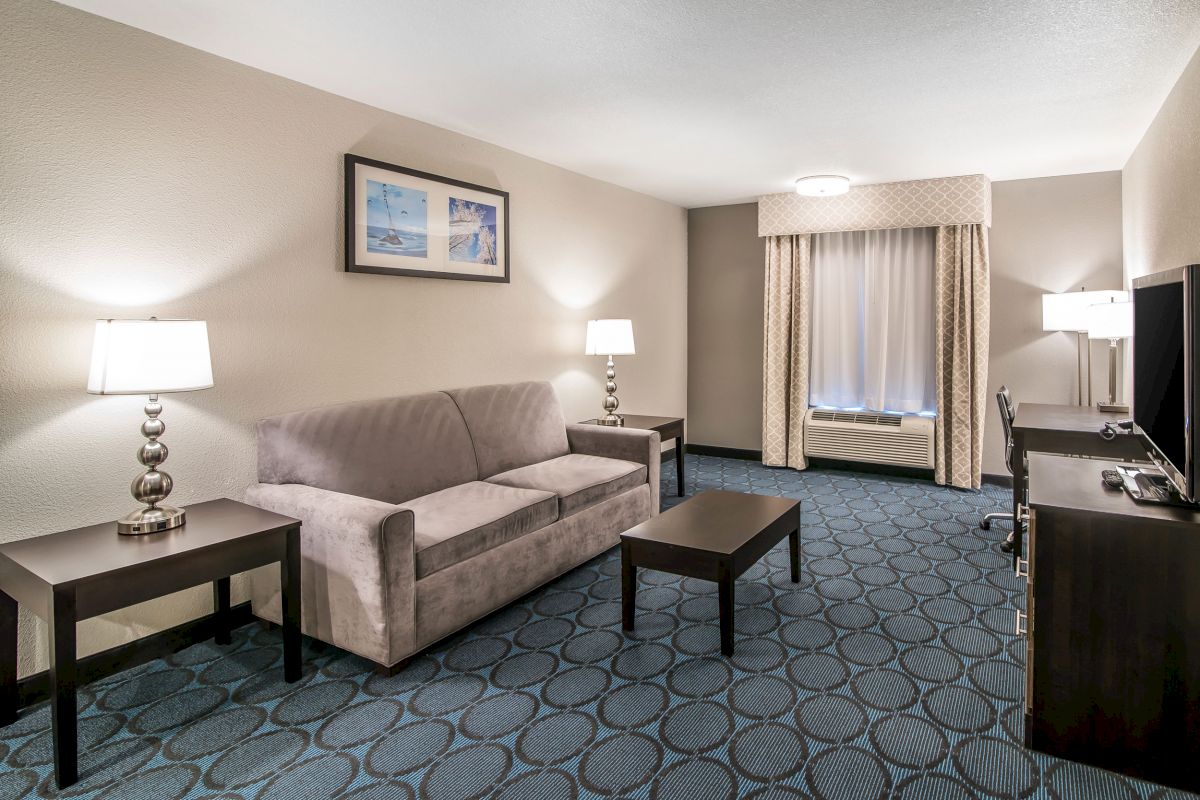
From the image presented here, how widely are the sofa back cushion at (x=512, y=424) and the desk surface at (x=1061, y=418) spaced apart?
2.55 metres

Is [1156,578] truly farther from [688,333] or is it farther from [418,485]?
[688,333]

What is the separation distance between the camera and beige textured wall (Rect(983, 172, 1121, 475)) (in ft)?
16.0

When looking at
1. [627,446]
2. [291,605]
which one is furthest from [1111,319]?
[291,605]

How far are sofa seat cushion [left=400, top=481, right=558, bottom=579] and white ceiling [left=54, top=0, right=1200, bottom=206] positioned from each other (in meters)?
1.87

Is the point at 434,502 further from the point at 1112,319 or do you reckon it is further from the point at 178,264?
the point at 1112,319

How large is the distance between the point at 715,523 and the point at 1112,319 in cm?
262

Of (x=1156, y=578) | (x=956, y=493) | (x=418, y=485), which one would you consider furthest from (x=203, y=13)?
(x=956, y=493)

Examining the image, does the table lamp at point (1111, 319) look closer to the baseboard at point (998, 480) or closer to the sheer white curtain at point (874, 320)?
the baseboard at point (998, 480)

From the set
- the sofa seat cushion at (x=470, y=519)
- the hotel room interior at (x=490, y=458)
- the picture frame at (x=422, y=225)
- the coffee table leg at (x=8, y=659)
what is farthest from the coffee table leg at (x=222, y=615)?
the picture frame at (x=422, y=225)

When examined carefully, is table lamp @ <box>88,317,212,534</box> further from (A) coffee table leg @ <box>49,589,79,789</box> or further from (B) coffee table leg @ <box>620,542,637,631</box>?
(B) coffee table leg @ <box>620,542,637,631</box>

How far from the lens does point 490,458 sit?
3.81 metres

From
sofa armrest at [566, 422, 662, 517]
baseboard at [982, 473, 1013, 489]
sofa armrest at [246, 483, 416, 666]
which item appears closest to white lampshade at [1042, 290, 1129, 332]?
baseboard at [982, 473, 1013, 489]

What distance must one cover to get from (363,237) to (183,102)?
3.00 feet

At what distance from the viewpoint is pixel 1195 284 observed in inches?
70.6
